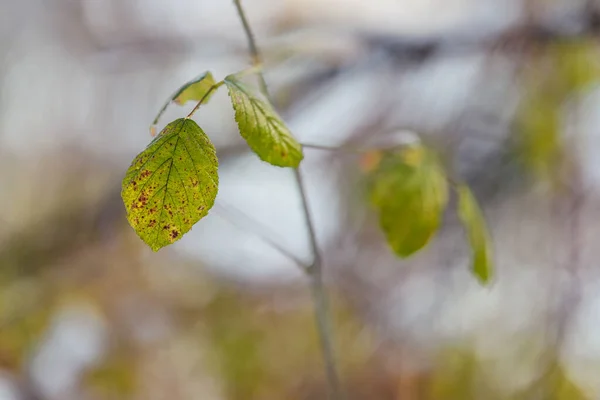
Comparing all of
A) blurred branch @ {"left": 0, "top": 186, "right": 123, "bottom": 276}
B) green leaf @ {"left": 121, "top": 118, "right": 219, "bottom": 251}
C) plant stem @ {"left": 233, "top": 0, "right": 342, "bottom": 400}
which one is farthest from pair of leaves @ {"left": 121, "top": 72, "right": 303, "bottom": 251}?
blurred branch @ {"left": 0, "top": 186, "right": 123, "bottom": 276}

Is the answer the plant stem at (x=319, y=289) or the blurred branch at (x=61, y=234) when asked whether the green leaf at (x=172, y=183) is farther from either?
the blurred branch at (x=61, y=234)

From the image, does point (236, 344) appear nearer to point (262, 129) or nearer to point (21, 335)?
point (21, 335)

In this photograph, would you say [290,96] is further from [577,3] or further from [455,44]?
[577,3]

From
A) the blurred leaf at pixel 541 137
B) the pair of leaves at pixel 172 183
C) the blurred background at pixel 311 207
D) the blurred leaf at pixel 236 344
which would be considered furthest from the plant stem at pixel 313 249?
the blurred leaf at pixel 541 137

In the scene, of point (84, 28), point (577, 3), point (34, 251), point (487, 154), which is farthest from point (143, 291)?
point (577, 3)

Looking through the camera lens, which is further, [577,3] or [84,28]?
[84,28]

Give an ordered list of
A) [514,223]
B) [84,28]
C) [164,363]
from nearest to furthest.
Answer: [164,363] → [514,223] → [84,28]
